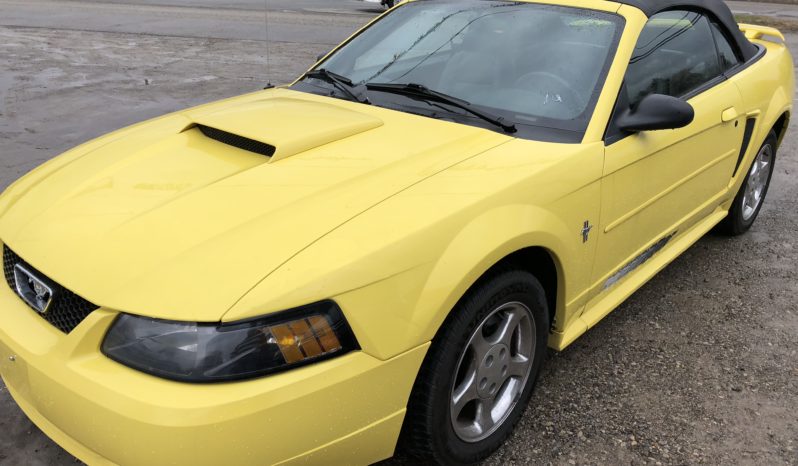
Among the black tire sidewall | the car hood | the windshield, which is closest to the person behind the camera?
the car hood

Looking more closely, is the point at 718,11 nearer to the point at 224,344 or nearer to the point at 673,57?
the point at 673,57

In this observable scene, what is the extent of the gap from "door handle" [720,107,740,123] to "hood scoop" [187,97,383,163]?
1829 mm

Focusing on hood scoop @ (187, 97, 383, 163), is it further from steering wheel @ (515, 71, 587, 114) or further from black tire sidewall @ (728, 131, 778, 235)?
black tire sidewall @ (728, 131, 778, 235)

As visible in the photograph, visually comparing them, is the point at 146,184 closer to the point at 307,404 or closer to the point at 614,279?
the point at 307,404

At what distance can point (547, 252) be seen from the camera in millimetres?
2381

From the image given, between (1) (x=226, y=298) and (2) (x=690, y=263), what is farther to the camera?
(2) (x=690, y=263)

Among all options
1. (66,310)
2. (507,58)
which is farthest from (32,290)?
(507,58)

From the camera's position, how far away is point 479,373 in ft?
7.45

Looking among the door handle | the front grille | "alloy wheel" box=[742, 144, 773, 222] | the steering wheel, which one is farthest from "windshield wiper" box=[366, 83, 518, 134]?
"alloy wheel" box=[742, 144, 773, 222]

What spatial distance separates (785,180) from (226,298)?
5228 millimetres

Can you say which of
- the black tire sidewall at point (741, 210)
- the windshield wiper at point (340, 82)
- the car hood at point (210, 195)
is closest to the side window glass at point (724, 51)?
the black tire sidewall at point (741, 210)

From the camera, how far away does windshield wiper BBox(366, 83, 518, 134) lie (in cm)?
259

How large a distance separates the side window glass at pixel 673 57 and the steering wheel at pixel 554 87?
0.97 feet

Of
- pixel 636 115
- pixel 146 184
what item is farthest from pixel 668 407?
pixel 146 184
